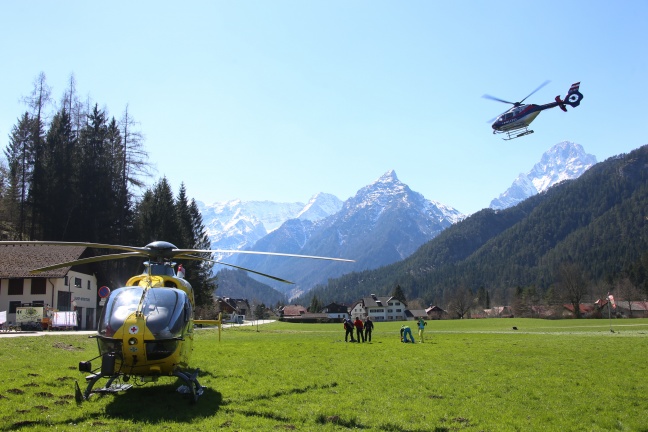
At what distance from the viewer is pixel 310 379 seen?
1574 centimetres

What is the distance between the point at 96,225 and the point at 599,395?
58360mm

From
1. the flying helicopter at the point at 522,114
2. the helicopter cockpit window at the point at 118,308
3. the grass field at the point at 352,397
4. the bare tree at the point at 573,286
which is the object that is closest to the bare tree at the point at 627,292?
the bare tree at the point at 573,286

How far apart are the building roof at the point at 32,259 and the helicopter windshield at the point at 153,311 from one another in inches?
1548

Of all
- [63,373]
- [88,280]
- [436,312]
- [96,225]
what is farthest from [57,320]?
[436,312]

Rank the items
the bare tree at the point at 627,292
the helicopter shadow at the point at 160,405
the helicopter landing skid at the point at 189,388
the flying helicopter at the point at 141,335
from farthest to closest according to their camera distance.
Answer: the bare tree at the point at 627,292 < the helicopter landing skid at the point at 189,388 < the flying helicopter at the point at 141,335 < the helicopter shadow at the point at 160,405

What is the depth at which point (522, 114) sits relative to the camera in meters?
46.3

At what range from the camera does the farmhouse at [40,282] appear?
1870 inches

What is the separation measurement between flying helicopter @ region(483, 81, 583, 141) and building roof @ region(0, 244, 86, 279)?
42.0 m

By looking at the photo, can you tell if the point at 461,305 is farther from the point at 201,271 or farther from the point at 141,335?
the point at 141,335

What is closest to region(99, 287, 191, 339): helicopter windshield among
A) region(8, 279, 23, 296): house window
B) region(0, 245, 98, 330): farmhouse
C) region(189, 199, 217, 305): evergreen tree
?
region(0, 245, 98, 330): farmhouse

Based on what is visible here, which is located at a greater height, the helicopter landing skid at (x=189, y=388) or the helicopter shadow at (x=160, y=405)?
the helicopter landing skid at (x=189, y=388)

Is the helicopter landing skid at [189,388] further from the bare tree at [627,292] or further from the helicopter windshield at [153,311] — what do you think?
the bare tree at [627,292]

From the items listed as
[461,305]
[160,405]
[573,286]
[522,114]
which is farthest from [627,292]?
[160,405]

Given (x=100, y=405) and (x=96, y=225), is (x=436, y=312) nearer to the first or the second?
(x=96, y=225)
